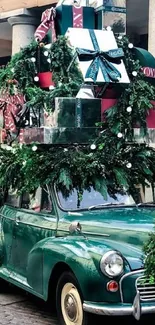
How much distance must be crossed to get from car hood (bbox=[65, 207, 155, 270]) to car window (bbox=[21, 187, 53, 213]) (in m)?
0.51

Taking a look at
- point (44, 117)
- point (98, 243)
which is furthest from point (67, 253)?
point (44, 117)

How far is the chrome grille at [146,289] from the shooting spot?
463 centimetres

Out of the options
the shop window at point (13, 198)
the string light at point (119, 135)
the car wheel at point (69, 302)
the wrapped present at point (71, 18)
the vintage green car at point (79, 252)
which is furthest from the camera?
the wrapped present at point (71, 18)

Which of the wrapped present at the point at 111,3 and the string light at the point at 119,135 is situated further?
the wrapped present at the point at 111,3

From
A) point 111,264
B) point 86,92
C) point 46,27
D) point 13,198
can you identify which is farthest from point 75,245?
point 46,27

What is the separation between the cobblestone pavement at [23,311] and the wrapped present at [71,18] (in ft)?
10.7

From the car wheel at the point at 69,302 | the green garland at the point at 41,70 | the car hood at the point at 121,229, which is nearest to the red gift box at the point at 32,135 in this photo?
the green garland at the point at 41,70

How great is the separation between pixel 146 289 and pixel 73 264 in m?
0.68

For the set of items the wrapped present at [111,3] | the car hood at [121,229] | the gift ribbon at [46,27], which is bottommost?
the car hood at [121,229]

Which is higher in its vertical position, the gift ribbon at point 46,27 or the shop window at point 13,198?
the gift ribbon at point 46,27

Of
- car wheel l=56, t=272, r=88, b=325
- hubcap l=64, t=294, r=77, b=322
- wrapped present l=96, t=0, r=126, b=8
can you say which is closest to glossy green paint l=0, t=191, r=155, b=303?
car wheel l=56, t=272, r=88, b=325

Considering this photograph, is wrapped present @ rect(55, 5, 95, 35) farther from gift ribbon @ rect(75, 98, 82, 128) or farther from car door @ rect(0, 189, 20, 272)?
car door @ rect(0, 189, 20, 272)

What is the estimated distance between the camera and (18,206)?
6980 mm

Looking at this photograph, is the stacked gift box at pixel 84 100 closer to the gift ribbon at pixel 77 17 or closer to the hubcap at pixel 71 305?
the gift ribbon at pixel 77 17
